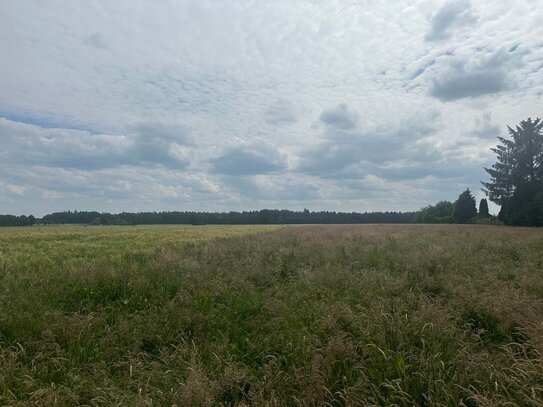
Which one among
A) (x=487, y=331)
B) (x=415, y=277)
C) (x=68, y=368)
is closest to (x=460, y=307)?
Answer: (x=487, y=331)

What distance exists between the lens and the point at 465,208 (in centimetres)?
6538

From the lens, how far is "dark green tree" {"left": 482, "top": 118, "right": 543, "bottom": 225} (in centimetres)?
4153

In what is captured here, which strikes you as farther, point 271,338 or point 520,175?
point 520,175

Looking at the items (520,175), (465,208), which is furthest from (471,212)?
(520,175)

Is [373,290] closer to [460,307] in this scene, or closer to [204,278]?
[460,307]

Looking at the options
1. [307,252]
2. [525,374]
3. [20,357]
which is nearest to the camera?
[525,374]

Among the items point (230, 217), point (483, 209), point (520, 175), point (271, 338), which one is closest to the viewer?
point (271, 338)

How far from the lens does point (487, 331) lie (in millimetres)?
4969

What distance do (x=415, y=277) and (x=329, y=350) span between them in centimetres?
418

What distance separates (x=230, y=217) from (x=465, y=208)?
71.5m

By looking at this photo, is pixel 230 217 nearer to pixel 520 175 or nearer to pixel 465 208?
pixel 465 208

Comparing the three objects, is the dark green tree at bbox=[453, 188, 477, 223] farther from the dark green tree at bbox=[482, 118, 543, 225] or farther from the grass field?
the grass field

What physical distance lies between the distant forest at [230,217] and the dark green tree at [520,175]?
64.3 metres

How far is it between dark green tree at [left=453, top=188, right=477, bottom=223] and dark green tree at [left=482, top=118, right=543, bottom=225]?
2062cm
